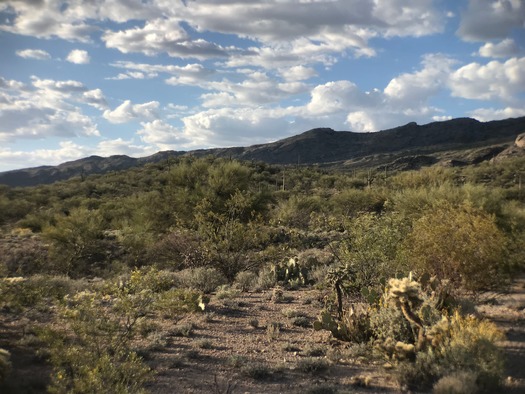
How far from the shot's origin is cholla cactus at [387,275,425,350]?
7094 mm

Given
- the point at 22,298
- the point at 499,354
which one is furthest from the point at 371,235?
the point at 22,298

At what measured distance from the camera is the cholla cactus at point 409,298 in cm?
709

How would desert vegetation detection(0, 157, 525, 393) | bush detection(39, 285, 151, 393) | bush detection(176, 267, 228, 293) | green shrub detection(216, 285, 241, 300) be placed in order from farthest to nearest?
bush detection(176, 267, 228, 293), green shrub detection(216, 285, 241, 300), desert vegetation detection(0, 157, 525, 393), bush detection(39, 285, 151, 393)

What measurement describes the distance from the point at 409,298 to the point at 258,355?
9.62 feet

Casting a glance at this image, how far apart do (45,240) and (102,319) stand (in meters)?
17.4

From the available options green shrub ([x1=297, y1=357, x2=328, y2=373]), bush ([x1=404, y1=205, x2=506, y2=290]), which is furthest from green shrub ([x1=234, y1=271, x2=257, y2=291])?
green shrub ([x1=297, y1=357, x2=328, y2=373])

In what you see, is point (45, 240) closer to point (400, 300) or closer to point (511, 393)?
point (400, 300)

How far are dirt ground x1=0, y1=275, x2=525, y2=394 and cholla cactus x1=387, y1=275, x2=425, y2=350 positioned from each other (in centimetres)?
86

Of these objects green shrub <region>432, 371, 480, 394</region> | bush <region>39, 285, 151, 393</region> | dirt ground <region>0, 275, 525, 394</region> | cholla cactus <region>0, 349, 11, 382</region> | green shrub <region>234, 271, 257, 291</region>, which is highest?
bush <region>39, 285, 151, 393</region>

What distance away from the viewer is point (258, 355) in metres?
8.05

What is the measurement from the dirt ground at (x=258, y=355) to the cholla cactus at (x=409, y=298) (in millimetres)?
863

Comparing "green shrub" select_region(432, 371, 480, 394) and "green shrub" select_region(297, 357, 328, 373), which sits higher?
"green shrub" select_region(432, 371, 480, 394)

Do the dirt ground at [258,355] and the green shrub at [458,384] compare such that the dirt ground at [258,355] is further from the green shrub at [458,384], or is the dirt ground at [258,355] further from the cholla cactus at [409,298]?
the cholla cactus at [409,298]

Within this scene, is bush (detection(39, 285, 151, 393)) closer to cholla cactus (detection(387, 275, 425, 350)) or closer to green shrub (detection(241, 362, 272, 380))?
green shrub (detection(241, 362, 272, 380))
